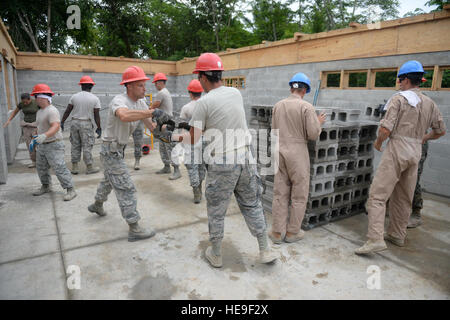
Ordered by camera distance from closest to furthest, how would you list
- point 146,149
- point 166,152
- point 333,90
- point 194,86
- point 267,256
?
point 267,256
point 194,86
point 166,152
point 333,90
point 146,149

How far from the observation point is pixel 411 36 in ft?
18.4

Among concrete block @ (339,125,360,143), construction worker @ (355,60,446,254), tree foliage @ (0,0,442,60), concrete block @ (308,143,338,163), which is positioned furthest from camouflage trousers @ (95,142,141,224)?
tree foliage @ (0,0,442,60)

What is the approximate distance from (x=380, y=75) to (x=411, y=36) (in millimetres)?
12610

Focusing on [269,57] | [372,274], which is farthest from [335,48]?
[372,274]

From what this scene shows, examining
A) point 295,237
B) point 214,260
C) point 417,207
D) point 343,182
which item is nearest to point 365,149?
point 343,182

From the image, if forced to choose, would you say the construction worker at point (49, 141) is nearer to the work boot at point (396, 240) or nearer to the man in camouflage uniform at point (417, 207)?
the work boot at point (396, 240)

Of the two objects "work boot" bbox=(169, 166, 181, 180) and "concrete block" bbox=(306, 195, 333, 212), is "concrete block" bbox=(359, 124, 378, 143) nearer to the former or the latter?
"concrete block" bbox=(306, 195, 333, 212)

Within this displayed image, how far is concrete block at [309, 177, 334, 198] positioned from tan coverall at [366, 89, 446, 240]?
27.6 inches

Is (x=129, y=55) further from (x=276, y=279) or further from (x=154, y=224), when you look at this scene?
(x=276, y=279)

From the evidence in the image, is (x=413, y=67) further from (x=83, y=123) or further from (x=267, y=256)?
(x=83, y=123)

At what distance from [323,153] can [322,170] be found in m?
0.23

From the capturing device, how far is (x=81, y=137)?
6.39 m

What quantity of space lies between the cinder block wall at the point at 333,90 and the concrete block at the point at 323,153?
2850 mm

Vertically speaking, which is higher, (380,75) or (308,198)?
(380,75)
